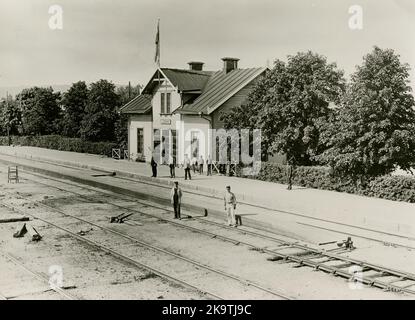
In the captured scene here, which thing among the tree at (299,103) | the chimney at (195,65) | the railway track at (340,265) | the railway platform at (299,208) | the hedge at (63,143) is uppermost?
the chimney at (195,65)

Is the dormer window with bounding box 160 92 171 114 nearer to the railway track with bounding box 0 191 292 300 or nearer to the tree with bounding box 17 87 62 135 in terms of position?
the railway track with bounding box 0 191 292 300

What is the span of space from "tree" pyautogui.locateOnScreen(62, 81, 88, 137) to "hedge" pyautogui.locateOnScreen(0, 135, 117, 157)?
6.54 feet

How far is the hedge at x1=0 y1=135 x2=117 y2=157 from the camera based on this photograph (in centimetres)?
4950

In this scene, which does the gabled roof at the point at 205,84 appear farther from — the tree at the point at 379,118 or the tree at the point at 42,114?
the tree at the point at 42,114

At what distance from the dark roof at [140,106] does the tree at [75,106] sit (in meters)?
16.9

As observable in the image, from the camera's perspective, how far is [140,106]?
4412 centimetres

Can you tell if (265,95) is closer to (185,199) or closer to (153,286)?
(185,199)

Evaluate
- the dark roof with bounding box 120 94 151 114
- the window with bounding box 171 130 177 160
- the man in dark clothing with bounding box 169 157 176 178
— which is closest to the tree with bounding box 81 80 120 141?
the dark roof with bounding box 120 94 151 114

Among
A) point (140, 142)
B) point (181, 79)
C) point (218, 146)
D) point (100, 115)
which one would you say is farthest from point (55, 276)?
point (100, 115)

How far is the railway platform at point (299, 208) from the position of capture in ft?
55.3

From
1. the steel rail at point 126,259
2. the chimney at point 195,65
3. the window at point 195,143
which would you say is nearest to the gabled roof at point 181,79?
the chimney at point 195,65

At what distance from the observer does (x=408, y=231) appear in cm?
1758

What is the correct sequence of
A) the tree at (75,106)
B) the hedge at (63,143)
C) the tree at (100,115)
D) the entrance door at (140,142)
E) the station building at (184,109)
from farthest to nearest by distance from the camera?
the tree at (75,106) → the tree at (100,115) → the hedge at (63,143) → the entrance door at (140,142) → the station building at (184,109)

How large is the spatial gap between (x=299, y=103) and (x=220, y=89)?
10267 mm
